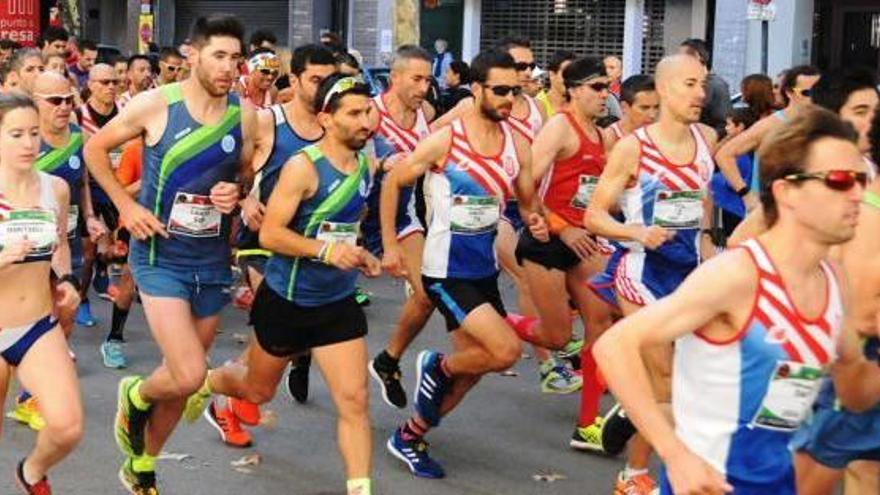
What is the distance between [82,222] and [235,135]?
267cm

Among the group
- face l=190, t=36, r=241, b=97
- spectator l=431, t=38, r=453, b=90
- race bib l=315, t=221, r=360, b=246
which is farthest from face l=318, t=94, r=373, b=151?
spectator l=431, t=38, r=453, b=90

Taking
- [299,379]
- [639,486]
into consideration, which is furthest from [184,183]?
[639,486]

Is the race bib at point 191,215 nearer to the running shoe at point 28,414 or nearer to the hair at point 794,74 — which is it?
the running shoe at point 28,414

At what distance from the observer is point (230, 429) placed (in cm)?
736

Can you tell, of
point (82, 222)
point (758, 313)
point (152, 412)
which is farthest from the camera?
point (82, 222)

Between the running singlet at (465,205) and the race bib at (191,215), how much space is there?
1.13 m

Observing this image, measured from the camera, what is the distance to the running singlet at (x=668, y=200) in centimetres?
665

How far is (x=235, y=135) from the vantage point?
6398 millimetres

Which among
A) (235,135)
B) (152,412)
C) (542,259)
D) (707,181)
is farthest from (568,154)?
(152,412)

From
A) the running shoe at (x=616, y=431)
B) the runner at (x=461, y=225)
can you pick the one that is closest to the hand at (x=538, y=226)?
the runner at (x=461, y=225)

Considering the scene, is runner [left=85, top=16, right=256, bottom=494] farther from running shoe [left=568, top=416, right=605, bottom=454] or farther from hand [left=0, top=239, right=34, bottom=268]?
running shoe [left=568, top=416, right=605, bottom=454]

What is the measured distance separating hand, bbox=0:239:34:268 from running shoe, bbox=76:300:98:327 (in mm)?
4984

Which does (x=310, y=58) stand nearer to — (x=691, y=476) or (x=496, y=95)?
(x=496, y=95)

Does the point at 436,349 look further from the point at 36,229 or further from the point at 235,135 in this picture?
the point at 36,229
